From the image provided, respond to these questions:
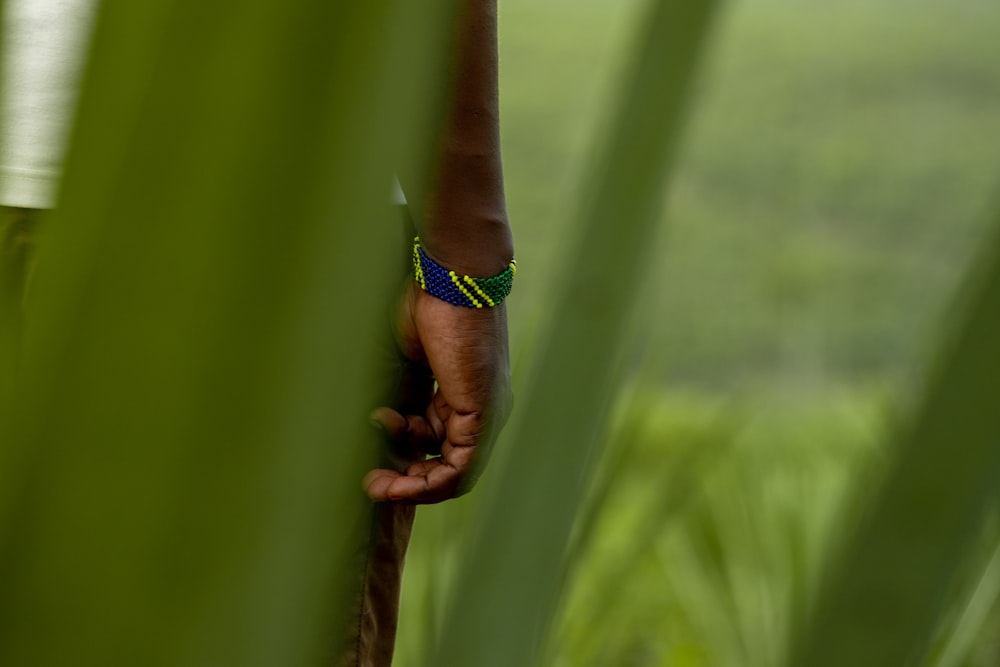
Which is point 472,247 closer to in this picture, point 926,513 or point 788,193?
point 926,513

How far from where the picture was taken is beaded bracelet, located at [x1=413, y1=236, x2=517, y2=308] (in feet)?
1.13

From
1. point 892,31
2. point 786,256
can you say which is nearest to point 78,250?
point 786,256

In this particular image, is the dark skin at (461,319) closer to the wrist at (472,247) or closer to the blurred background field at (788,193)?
the wrist at (472,247)

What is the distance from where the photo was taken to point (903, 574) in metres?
0.12

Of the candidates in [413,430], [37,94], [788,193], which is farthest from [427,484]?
[788,193]

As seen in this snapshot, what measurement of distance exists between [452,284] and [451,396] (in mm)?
41

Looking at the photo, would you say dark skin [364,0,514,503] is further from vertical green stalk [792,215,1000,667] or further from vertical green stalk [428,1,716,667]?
vertical green stalk [792,215,1000,667]

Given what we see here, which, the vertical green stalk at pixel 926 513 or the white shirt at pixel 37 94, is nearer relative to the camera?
the vertical green stalk at pixel 926 513

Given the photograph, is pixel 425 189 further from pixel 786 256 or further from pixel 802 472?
pixel 786 256

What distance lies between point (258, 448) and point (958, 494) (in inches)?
3.1

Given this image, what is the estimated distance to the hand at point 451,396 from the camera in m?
0.35

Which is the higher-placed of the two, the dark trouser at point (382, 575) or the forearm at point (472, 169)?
the forearm at point (472, 169)

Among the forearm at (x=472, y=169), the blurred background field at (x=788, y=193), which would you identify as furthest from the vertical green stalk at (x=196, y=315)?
the blurred background field at (x=788, y=193)

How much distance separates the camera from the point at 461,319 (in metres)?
Result: 0.35
